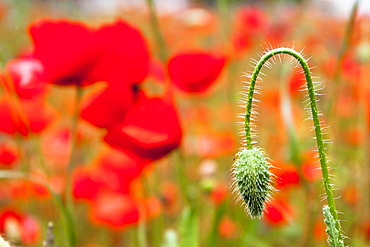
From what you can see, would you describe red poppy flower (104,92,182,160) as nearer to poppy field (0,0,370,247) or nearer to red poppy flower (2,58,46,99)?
poppy field (0,0,370,247)

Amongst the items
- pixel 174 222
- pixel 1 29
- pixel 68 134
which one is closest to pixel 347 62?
pixel 174 222

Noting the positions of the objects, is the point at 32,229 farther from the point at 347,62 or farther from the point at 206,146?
the point at 347,62

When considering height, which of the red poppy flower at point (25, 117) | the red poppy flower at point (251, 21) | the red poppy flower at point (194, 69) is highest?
the red poppy flower at point (251, 21)

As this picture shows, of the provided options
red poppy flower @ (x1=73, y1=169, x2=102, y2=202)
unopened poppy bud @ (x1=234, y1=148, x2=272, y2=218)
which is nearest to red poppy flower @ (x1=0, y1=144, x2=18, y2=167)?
red poppy flower @ (x1=73, y1=169, x2=102, y2=202)

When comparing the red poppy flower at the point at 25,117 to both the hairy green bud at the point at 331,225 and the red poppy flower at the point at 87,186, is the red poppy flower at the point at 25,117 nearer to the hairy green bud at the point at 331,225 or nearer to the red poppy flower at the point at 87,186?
the red poppy flower at the point at 87,186

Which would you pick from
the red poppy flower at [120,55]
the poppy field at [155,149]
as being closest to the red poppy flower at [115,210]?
the poppy field at [155,149]

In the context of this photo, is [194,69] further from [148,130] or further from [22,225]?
[22,225]
